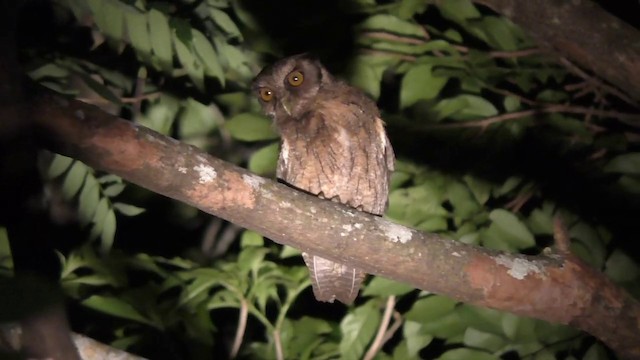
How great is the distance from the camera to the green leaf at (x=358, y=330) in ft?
9.41

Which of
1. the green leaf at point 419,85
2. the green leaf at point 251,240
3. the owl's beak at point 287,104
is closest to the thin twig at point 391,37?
the green leaf at point 419,85

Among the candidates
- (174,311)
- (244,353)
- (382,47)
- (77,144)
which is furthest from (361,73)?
(77,144)

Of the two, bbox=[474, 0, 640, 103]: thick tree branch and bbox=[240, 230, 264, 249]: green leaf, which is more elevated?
bbox=[474, 0, 640, 103]: thick tree branch

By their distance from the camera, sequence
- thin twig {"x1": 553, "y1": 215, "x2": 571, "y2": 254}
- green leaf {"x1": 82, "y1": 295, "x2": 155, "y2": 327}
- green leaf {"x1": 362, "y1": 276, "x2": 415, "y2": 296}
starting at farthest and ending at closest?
green leaf {"x1": 362, "y1": 276, "x2": 415, "y2": 296} → green leaf {"x1": 82, "y1": 295, "x2": 155, "y2": 327} → thin twig {"x1": 553, "y1": 215, "x2": 571, "y2": 254}

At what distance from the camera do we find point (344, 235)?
1.76 m

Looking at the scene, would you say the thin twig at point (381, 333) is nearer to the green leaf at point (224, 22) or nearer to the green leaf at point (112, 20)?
the green leaf at point (224, 22)

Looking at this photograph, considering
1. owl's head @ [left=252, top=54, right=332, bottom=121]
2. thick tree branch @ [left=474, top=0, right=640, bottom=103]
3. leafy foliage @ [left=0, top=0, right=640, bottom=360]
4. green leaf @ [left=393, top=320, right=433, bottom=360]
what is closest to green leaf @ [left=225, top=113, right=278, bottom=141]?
leafy foliage @ [left=0, top=0, right=640, bottom=360]

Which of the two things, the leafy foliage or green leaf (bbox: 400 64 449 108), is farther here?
green leaf (bbox: 400 64 449 108)

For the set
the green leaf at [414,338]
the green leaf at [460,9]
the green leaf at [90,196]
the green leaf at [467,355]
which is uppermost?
the green leaf at [460,9]

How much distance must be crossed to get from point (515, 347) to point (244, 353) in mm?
1292

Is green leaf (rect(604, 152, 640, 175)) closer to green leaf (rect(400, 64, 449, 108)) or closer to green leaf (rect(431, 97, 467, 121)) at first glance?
green leaf (rect(431, 97, 467, 121))

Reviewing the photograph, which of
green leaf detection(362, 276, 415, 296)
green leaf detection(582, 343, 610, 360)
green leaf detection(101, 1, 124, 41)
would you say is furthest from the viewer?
green leaf detection(582, 343, 610, 360)

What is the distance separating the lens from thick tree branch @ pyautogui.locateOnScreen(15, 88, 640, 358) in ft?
4.92

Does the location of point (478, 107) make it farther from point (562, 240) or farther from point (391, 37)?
point (562, 240)
